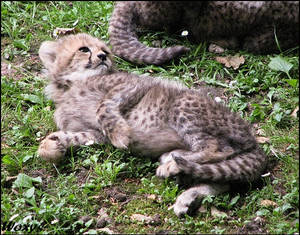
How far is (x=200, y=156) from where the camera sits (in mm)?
4445

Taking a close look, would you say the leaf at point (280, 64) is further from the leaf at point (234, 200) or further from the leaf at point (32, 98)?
the leaf at point (32, 98)

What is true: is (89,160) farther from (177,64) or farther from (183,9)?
(183,9)

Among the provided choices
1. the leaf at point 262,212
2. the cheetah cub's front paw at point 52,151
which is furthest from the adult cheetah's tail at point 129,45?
the leaf at point 262,212

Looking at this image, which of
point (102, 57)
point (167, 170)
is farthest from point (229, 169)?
point (102, 57)

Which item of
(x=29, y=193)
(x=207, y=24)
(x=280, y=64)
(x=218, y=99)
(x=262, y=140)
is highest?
(x=207, y=24)

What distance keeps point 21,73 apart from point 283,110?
276 centimetres

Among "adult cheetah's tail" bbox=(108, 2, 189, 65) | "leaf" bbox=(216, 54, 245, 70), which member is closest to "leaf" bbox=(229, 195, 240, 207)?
"leaf" bbox=(216, 54, 245, 70)

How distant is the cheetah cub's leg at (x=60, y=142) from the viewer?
477 centimetres

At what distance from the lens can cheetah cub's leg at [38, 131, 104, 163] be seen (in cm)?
477

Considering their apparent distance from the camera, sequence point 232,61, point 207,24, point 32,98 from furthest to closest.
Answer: point 207,24 → point 232,61 → point 32,98

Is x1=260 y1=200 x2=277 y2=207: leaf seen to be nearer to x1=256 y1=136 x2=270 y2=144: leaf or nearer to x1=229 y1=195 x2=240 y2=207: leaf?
x1=229 y1=195 x2=240 y2=207: leaf

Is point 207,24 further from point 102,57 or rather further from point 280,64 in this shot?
point 102,57

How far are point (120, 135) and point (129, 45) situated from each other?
169 centimetres

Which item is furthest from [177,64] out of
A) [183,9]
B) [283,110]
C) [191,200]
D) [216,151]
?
[191,200]
